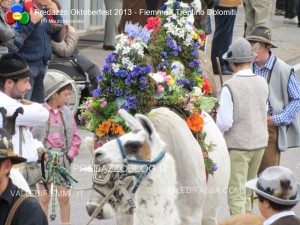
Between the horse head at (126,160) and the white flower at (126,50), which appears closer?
the horse head at (126,160)

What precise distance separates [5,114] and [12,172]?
1.82 m

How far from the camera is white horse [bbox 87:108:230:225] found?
7125 mm

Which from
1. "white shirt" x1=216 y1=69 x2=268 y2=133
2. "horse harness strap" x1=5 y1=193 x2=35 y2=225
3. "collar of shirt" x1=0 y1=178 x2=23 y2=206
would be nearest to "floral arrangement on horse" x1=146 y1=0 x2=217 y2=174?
"white shirt" x1=216 y1=69 x2=268 y2=133

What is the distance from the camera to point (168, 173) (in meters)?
7.27

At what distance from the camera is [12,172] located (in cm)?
607

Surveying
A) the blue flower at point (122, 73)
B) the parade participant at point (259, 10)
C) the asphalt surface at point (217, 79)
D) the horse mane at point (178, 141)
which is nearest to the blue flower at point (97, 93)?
the blue flower at point (122, 73)

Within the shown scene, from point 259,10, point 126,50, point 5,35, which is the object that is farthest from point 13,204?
point 259,10

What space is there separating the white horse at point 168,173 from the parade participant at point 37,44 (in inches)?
140

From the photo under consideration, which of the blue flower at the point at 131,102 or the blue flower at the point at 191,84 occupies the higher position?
the blue flower at the point at 131,102

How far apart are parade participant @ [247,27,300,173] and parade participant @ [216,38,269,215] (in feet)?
2.12

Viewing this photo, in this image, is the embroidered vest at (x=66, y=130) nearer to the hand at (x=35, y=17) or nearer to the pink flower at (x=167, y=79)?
the pink flower at (x=167, y=79)

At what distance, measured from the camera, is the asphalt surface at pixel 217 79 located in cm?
1121

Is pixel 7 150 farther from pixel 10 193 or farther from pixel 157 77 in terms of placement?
pixel 157 77

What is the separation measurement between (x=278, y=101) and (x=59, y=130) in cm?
246
